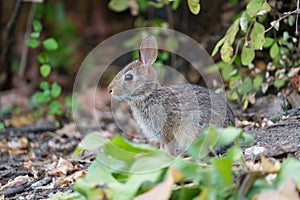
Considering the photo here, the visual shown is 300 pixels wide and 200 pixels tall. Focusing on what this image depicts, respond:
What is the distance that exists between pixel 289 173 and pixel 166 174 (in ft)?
1.96

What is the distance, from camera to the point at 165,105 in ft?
15.1

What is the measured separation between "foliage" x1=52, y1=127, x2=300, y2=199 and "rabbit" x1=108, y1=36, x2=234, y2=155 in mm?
1264

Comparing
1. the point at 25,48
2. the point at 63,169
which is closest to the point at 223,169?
the point at 63,169

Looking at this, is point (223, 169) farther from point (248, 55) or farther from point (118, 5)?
point (118, 5)

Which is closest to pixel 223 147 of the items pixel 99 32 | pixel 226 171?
pixel 226 171

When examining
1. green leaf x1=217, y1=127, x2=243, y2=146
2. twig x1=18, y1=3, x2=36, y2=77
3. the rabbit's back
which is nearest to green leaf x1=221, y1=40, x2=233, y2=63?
the rabbit's back

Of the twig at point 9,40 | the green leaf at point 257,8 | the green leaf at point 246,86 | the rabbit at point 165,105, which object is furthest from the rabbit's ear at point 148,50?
the twig at point 9,40

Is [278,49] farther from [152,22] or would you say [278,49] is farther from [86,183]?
[86,183]

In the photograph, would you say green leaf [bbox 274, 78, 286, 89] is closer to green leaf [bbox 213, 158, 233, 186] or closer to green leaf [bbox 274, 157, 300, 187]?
green leaf [bbox 274, 157, 300, 187]

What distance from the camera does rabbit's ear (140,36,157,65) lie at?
4.51m

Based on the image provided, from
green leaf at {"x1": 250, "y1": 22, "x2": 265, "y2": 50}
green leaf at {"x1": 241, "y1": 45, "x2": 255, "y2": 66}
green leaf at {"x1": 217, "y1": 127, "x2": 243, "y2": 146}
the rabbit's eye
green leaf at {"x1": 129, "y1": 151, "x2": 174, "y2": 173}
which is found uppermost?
green leaf at {"x1": 250, "y1": 22, "x2": 265, "y2": 50}

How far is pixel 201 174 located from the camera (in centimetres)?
288

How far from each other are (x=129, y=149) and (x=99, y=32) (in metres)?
5.75

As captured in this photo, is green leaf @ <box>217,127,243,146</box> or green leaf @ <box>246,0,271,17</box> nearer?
green leaf @ <box>217,127,243,146</box>
